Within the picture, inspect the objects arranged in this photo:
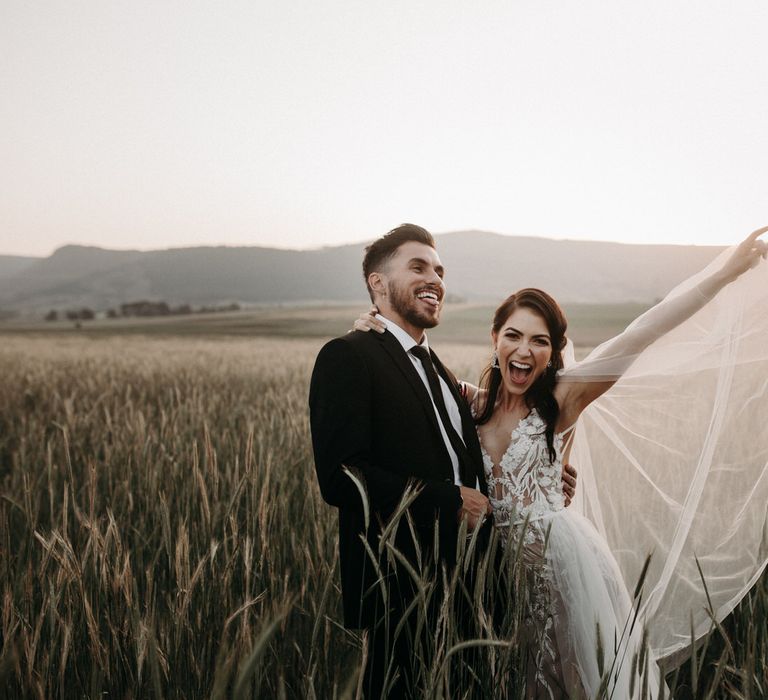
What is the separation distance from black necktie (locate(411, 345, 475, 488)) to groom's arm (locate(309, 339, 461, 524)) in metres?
0.26

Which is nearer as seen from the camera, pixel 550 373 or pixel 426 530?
pixel 426 530

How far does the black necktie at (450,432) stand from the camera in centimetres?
217

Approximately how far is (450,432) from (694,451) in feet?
3.66

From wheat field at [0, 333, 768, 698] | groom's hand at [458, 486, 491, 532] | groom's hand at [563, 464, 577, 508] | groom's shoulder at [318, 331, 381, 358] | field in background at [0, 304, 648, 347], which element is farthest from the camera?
field in background at [0, 304, 648, 347]

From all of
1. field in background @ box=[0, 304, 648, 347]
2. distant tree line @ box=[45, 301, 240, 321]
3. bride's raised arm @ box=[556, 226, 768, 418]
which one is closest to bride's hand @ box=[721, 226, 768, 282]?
bride's raised arm @ box=[556, 226, 768, 418]

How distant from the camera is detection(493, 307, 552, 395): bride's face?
2.36m

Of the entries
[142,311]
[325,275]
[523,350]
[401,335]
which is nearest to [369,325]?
[401,335]

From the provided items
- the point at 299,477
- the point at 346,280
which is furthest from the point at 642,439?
the point at 346,280

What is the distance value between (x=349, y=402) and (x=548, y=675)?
1.10 m

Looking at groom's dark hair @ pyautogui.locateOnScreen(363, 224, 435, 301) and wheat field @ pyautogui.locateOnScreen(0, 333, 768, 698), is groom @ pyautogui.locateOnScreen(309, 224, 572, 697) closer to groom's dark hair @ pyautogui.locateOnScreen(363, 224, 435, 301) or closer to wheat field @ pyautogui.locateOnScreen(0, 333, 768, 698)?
groom's dark hair @ pyautogui.locateOnScreen(363, 224, 435, 301)

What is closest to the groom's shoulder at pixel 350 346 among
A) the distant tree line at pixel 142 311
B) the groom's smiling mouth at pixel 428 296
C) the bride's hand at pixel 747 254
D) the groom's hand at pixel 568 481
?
the groom's smiling mouth at pixel 428 296

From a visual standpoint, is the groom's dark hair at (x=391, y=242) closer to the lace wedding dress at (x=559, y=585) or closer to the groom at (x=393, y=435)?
the groom at (x=393, y=435)

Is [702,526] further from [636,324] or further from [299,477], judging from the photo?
[299,477]

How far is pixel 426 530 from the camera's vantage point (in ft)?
6.41
